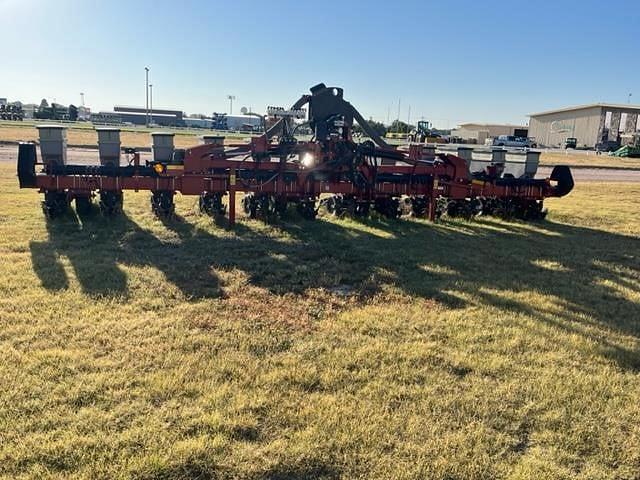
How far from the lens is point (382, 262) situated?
276 inches

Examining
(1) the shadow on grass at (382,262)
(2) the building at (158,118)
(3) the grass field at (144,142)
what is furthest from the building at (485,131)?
(1) the shadow on grass at (382,262)

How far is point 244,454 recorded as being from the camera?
2.93 m

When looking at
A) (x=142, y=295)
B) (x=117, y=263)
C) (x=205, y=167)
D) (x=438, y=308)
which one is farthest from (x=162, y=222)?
(x=438, y=308)

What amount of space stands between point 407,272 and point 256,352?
115 inches

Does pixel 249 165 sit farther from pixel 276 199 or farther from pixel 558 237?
pixel 558 237

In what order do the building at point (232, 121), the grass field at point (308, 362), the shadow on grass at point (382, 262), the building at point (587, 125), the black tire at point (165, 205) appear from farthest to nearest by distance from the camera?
the building at point (232, 121), the building at point (587, 125), the black tire at point (165, 205), the shadow on grass at point (382, 262), the grass field at point (308, 362)

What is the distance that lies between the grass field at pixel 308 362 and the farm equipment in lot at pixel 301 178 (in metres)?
1.26

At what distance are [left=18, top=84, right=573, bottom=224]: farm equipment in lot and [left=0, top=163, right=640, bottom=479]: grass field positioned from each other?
1.26 meters

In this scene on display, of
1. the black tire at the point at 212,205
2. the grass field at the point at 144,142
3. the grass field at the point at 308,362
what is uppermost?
the grass field at the point at 144,142

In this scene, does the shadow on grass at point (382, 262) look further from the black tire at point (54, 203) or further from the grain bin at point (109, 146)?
the grain bin at point (109, 146)

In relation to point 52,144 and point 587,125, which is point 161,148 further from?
point 587,125

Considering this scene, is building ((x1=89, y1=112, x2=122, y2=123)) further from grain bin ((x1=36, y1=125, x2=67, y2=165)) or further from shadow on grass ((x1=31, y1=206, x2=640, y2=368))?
shadow on grass ((x1=31, y1=206, x2=640, y2=368))

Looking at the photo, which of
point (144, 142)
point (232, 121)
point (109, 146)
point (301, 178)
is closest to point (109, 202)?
point (109, 146)

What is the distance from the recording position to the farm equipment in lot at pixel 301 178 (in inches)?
338
